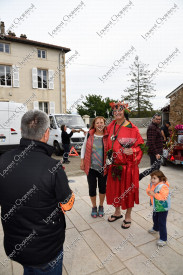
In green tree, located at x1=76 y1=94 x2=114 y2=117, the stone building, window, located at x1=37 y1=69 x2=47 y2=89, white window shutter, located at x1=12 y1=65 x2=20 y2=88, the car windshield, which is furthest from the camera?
green tree, located at x1=76 y1=94 x2=114 y2=117

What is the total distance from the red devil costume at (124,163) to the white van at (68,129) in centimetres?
677

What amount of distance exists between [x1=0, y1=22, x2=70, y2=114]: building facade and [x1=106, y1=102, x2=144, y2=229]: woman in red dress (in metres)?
16.7

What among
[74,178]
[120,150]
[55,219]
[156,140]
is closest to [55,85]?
[74,178]

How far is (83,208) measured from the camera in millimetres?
3928

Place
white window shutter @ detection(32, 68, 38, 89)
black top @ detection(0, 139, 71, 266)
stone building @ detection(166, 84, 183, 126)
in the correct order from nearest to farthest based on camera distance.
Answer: black top @ detection(0, 139, 71, 266) < stone building @ detection(166, 84, 183, 126) < white window shutter @ detection(32, 68, 38, 89)

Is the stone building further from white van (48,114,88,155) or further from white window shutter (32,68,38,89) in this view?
white window shutter (32,68,38,89)

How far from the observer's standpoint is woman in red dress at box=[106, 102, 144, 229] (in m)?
2.97

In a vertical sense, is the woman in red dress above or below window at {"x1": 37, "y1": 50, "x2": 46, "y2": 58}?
below

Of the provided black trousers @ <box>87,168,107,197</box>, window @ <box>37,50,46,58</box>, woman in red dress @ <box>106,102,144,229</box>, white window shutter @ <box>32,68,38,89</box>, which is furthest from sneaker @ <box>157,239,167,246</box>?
window @ <box>37,50,46,58</box>

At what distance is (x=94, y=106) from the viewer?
4106 cm

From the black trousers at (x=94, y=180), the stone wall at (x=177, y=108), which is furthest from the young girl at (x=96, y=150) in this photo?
the stone wall at (x=177, y=108)

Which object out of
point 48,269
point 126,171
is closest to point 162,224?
point 126,171

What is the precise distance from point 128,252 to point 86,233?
750mm

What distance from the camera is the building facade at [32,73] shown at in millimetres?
17172
